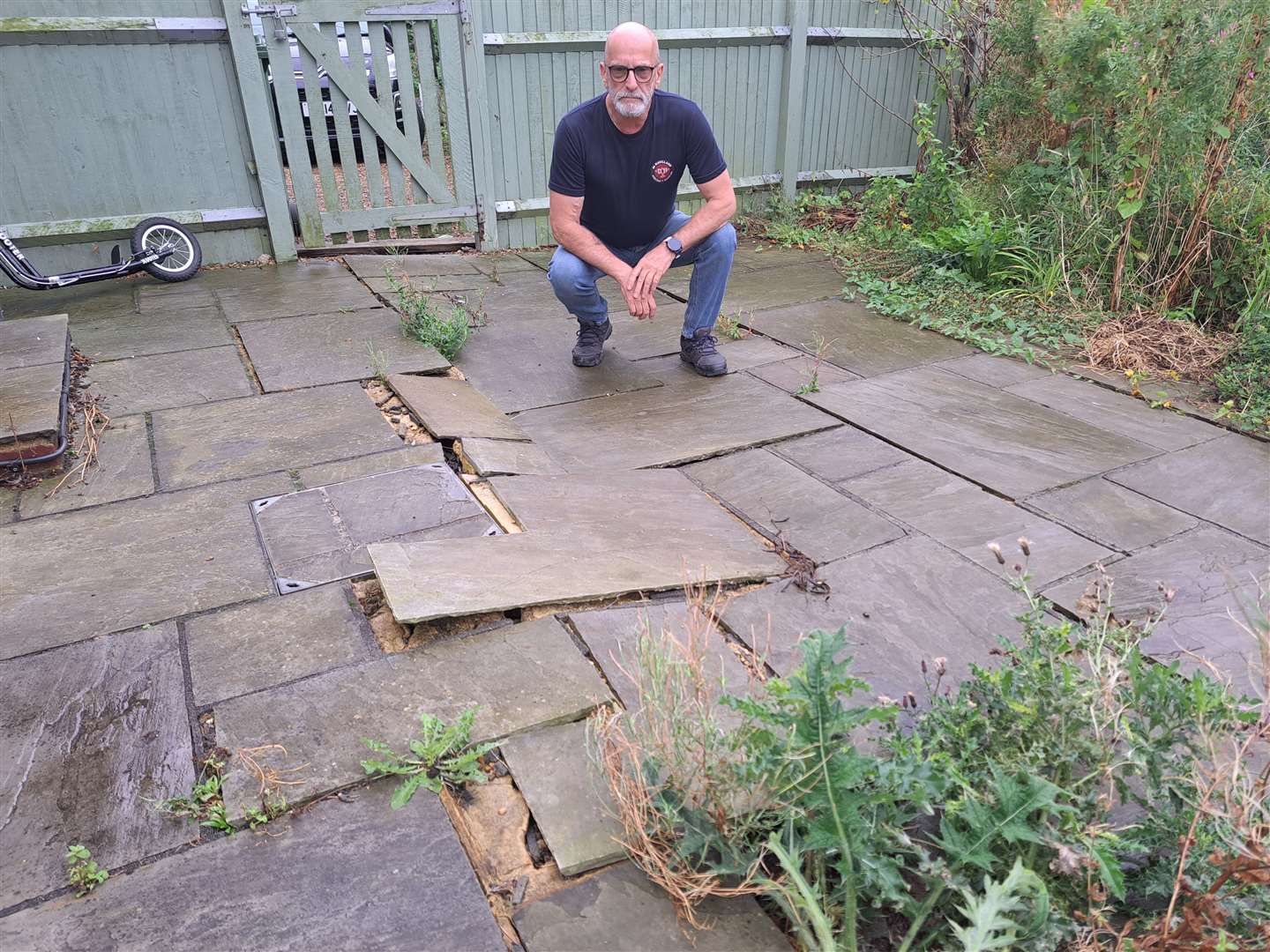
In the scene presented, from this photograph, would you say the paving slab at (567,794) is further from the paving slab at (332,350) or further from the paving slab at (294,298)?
the paving slab at (294,298)

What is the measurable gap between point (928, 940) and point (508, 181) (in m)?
5.40

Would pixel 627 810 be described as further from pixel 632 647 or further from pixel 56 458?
pixel 56 458

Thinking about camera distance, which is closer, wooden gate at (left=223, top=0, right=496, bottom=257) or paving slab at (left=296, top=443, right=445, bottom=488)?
paving slab at (left=296, top=443, right=445, bottom=488)

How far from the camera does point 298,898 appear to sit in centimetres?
144

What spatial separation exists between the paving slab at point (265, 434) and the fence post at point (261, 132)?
2323mm

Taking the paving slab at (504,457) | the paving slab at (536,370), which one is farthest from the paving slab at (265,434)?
the paving slab at (536,370)

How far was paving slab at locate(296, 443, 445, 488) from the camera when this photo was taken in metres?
2.83

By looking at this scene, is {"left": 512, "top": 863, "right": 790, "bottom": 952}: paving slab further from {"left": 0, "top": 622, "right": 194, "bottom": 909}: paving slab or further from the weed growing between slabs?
{"left": 0, "top": 622, "right": 194, "bottom": 909}: paving slab

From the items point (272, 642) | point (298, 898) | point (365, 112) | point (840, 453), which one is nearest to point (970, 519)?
point (840, 453)

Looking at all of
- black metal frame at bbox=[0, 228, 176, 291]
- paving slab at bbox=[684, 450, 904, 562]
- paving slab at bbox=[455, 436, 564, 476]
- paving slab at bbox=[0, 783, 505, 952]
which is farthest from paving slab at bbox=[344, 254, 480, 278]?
paving slab at bbox=[0, 783, 505, 952]

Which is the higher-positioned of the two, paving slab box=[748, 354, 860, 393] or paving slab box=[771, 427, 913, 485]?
paving slab box=[771, 427, 913, 485]

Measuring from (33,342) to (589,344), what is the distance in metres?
2.29

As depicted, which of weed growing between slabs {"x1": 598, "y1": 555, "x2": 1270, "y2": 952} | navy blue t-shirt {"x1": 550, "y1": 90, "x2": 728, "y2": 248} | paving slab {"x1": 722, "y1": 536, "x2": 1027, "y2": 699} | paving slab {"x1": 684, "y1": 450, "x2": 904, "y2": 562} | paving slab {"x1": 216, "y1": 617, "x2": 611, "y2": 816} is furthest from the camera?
navy blue t-shirt {"x1": 550, "y1": 90, "x2": 728, "y2": 248}

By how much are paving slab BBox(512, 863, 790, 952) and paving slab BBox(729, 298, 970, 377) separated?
288cm
